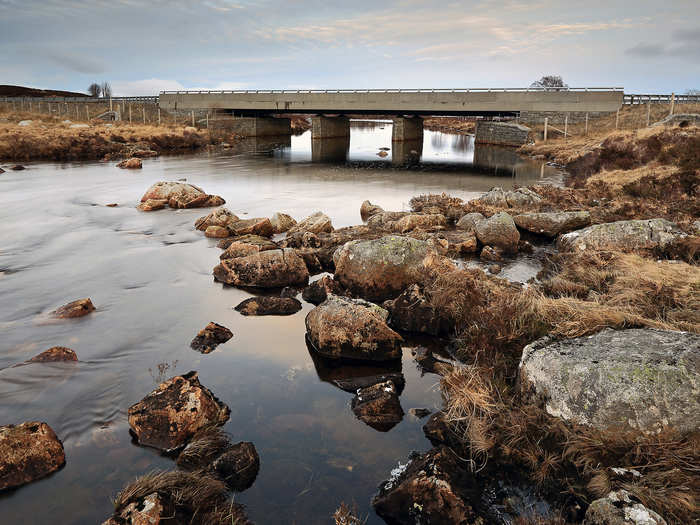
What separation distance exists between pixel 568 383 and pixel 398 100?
54904mm

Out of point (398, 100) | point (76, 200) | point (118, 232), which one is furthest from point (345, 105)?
point (118, 232)

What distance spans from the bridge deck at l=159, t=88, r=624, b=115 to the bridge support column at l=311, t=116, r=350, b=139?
3.86 meters

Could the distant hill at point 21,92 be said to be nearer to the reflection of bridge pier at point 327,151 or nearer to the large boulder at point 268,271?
the reflection of bridge pier at point 327,151

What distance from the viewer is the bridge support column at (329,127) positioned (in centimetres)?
6894

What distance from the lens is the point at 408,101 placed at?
5616 centimetres

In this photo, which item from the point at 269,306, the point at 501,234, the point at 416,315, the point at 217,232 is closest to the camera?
the point at 416,315

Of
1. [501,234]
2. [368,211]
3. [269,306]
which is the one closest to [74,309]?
[269,306]

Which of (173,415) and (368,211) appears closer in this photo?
(173,415)

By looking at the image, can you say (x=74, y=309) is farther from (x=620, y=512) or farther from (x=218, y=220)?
(x=620, y=512)

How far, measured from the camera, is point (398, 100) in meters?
56.6

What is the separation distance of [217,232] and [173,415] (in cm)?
1113

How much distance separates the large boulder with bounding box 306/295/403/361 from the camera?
7957 millimetres

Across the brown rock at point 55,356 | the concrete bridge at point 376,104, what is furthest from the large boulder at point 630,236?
the concrete bridge at point 376,104

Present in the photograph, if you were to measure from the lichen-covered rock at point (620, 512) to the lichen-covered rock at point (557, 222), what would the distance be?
11645mm
